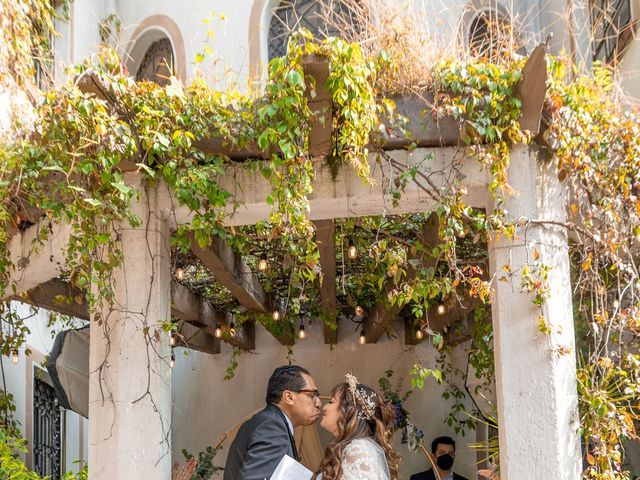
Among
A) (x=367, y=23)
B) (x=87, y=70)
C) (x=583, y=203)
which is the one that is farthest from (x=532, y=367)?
(x=87, y=70)

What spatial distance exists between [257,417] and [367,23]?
2316 millimetres

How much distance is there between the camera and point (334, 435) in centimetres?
490

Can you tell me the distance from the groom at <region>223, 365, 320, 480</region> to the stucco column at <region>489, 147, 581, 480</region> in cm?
115

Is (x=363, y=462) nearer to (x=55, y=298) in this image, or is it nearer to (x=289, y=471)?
(x=289, y=471)

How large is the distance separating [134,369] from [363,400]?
4.31 ft

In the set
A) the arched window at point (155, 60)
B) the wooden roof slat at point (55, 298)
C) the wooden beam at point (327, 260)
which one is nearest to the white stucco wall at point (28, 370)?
the wooden roof slat at point (55, 298)

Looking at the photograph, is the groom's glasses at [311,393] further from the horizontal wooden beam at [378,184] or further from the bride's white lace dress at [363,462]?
the horizontal wooden beam at [378,184]

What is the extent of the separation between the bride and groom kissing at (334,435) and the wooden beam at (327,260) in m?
0.91

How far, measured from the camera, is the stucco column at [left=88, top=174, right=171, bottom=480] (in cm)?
493

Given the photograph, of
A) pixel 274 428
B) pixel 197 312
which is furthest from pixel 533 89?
pixel 197 312

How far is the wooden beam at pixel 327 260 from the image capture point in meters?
6.02

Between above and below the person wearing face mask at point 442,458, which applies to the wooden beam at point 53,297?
above

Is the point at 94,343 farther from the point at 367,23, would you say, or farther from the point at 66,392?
the point at 66,392

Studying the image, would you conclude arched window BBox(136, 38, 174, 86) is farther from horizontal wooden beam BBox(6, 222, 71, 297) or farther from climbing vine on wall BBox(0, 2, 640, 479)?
climbing vine on wall BBox(0, 2, 640, 479)
